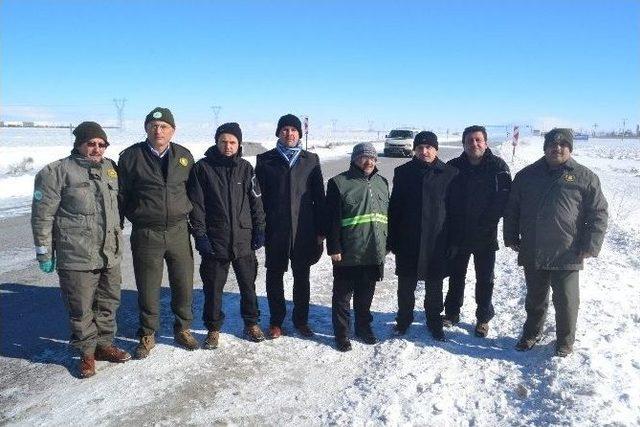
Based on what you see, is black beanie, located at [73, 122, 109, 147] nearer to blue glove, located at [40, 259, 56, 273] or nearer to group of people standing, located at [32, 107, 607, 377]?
group of people standing, located at [32, 107, 607, 377]

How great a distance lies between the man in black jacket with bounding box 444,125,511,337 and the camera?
4.43m

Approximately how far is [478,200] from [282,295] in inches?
81.5

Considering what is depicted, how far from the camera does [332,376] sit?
3926 millimetres

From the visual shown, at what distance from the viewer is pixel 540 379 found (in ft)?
12.4

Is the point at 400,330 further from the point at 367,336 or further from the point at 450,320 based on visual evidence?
the point at 450,320

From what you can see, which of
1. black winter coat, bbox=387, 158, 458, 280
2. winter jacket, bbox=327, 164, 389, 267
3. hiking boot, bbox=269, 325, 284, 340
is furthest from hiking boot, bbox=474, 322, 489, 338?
hiking boot, bbox=269, 325, 284, 340

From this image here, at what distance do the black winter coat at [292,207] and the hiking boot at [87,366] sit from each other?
170 cm

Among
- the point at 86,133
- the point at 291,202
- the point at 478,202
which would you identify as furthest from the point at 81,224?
the point at 478,202

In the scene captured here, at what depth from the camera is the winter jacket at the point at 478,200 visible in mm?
4430

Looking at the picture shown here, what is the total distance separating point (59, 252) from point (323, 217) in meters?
2.22

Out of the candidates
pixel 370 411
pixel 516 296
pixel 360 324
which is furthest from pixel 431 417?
pixel 516 296

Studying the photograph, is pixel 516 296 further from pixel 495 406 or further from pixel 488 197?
pixel 495 406

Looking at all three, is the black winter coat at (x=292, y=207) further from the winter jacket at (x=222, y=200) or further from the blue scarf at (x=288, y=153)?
the winter jacket at (x=222, y=200)

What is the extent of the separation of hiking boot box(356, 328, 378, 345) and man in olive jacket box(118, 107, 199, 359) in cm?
155
